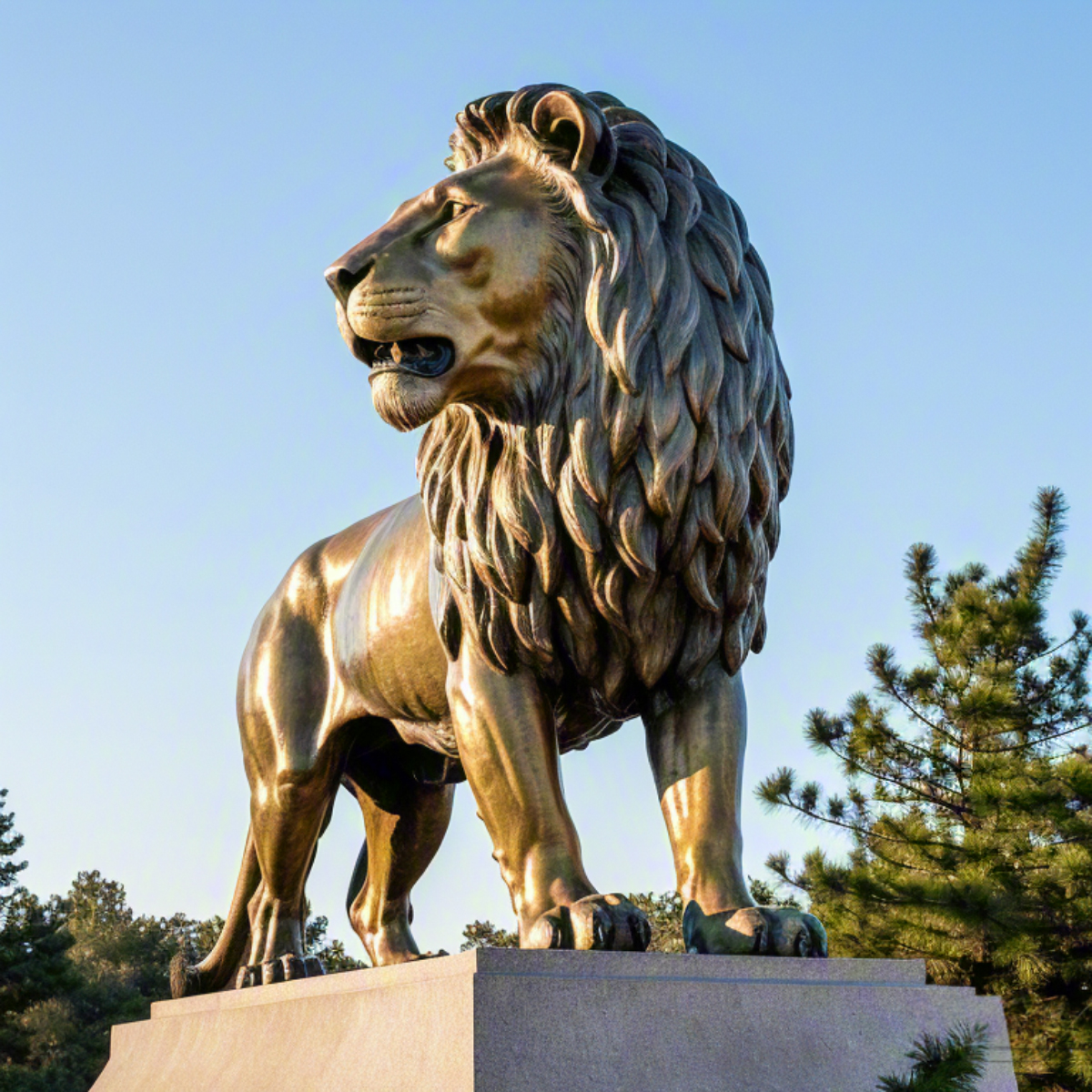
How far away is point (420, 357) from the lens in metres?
3.04

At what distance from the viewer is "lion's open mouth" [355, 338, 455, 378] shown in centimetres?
303

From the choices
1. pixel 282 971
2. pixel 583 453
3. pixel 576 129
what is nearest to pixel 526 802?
pixel 583 453

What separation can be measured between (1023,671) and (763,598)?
9.68 m

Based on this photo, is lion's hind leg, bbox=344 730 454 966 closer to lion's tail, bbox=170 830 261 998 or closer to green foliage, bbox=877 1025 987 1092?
lion's tail, bbox=170 830 261 998

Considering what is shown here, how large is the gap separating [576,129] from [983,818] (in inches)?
368

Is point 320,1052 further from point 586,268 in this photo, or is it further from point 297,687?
point 586,268

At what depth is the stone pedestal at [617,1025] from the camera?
247cm

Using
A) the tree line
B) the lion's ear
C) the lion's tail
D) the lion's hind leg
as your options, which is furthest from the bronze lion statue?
the tree line

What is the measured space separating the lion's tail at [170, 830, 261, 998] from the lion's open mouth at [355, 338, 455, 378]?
5.60 ft

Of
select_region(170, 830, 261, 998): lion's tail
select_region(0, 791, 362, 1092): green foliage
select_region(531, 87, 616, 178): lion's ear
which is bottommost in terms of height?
select_region(170, 830, 261, 998): lion's tail

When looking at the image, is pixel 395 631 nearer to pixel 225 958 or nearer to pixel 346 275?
pixel 346 275

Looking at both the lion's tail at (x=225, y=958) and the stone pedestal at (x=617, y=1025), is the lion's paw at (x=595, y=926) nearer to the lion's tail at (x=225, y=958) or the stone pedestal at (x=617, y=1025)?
the stone pedestal at (x=617, y=1025)

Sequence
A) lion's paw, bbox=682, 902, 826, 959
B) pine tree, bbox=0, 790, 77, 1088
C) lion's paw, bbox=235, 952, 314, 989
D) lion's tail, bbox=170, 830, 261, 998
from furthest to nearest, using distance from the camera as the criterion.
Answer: pine tree, bbox=0, 790, 77, 1088, lion's tail, bbox=170, 830, 261, 998, lion's paw, bbox=235, 952, 314, 989, lion's paw, bbox=682, 902, 826, 959

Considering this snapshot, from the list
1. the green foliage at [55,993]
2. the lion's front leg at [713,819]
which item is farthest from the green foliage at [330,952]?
the lion's front leg at [713,819]
